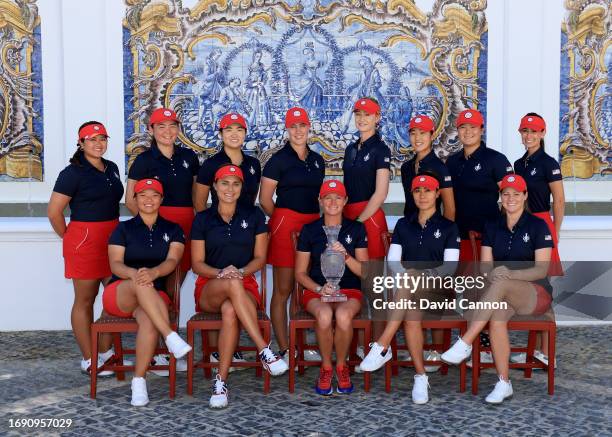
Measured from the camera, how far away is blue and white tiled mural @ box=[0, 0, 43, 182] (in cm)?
575

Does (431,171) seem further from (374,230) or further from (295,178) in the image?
(295,178)

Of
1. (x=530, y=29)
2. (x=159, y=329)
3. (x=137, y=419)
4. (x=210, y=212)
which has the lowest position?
(x=137, y=419)

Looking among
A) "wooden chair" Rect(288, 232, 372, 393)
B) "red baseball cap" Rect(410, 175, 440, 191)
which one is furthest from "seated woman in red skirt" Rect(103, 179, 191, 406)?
"red baseball cap" Rect(410, 175, 440, 191)

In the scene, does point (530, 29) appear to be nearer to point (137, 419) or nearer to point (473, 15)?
point (473, 15)

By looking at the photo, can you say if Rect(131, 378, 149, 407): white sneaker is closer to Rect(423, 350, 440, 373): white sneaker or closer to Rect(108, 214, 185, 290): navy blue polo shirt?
Rect(108, 214, 185, 290): navy blue polo shirt

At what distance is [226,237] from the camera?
168 inches

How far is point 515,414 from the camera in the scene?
151 inches

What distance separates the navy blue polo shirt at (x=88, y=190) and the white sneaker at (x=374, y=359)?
165 cm

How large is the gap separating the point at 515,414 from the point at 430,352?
3.26ft

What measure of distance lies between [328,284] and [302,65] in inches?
91.1

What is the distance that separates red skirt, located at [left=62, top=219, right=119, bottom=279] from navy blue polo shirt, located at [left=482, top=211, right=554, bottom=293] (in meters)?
2.13

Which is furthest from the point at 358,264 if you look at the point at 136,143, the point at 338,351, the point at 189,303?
the point at 136,143

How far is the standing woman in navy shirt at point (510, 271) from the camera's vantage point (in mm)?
4066

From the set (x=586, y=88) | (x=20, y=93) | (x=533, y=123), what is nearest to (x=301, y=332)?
(x=533, y=123)
